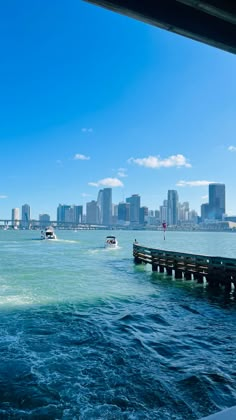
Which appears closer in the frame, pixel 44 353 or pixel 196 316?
pixel 44 353

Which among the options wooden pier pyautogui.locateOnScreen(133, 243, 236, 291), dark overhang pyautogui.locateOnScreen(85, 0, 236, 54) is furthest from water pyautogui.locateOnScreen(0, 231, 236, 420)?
dark overhang pyautogui.locateOnScreen(85, 0, 236, 54)

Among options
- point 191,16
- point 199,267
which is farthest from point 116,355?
point 199,267

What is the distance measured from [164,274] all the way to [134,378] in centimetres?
2193

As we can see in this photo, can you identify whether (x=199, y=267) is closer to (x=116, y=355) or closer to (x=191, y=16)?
(x=116, y=355)

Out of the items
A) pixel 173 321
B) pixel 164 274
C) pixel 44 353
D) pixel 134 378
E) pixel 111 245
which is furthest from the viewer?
pixel 111 245

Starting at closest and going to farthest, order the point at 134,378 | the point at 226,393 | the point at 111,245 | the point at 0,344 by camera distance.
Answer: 1. the point at 226,393
2. the point at 134,378
3. the point at 0,344
4. the point at 111,245

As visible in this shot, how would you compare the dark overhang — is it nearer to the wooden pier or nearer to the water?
the water

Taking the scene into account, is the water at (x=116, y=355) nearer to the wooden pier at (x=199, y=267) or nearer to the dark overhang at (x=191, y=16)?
the wooden pier at (x=199, y=267)

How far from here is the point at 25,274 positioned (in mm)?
30781

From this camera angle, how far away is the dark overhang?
7070 mm

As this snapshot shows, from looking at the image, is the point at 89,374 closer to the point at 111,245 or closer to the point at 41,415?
the point at 41,415

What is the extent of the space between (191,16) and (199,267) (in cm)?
2074

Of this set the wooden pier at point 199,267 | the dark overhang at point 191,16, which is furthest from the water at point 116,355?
the dark overhang at point 191,16

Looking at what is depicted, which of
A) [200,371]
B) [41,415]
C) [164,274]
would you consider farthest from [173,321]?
[164,274]
